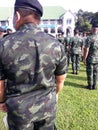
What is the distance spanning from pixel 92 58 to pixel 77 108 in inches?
75.3

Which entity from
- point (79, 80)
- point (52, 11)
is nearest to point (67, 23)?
point (52, 11)

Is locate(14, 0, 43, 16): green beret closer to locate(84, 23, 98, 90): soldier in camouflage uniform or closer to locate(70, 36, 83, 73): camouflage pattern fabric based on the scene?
locate(84, 23, 98, 90): soldier in camouflage uniform

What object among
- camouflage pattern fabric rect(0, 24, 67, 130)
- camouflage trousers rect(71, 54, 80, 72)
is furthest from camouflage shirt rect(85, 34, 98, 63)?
camouflage pattern fabric rect(0, 24, 67, 130)

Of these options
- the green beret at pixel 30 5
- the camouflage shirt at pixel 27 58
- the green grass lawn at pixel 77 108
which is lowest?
the green grass lawn at pixel 77 108

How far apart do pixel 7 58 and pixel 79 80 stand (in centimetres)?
726

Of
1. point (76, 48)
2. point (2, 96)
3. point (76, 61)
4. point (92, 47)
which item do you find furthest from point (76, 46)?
point (2, 96)

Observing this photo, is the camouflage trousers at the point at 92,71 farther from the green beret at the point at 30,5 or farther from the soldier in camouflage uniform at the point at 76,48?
the green beret at the point at 30,5

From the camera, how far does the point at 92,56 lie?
7867 mm

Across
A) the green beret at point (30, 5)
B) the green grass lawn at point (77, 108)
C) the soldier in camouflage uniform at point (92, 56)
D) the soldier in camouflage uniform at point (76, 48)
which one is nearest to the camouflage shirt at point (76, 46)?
the soldier in camouflage uniform at point (76, 48)

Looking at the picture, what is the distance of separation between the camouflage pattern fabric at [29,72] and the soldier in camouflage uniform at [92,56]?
4913mm

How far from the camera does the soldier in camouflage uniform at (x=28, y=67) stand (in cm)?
258

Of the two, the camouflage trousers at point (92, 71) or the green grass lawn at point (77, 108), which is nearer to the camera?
the green grass lawn at point (77, 108)

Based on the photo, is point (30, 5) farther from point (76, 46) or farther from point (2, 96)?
point (76, 46)

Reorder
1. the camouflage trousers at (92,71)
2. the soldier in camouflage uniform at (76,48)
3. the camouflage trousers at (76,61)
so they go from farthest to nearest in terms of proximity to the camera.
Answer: the camouflage trousers at (76,61) → the soldier in camouflage uniform at (76,48) → the camouflage trousers at (92,71)
